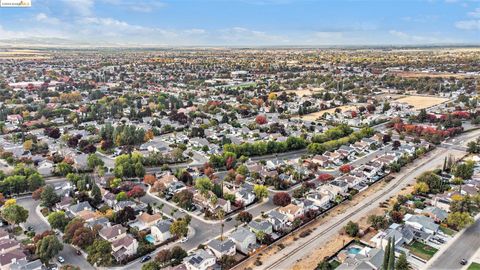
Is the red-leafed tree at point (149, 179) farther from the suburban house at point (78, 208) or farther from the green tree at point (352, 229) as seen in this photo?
the green tree at point (352, 229)

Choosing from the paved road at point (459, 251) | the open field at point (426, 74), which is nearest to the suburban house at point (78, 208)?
the paved road at point (459, 251)

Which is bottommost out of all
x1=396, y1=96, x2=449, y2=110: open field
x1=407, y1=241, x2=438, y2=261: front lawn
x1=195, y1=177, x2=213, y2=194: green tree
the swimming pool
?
x1=407, y1=241, x2=438, y2=261: front lawn

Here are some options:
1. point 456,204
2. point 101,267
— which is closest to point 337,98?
point 456,204

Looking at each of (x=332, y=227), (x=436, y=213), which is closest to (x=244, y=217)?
(x=332, y=227)

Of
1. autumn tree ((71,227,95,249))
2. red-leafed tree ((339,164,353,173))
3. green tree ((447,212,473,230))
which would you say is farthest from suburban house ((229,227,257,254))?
red-leafed tree ((339,164,353,173))

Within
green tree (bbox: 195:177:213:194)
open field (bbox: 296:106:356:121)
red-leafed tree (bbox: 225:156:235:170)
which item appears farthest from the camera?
open field (bbox: 296:106:356:121)

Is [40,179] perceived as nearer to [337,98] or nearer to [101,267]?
[101,267]

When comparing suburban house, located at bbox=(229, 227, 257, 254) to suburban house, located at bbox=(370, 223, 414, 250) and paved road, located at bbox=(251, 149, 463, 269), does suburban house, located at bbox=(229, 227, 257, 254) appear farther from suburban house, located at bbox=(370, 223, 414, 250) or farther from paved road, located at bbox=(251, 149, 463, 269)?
suburban house, located at bbox=(370, 223, 414, 250)
